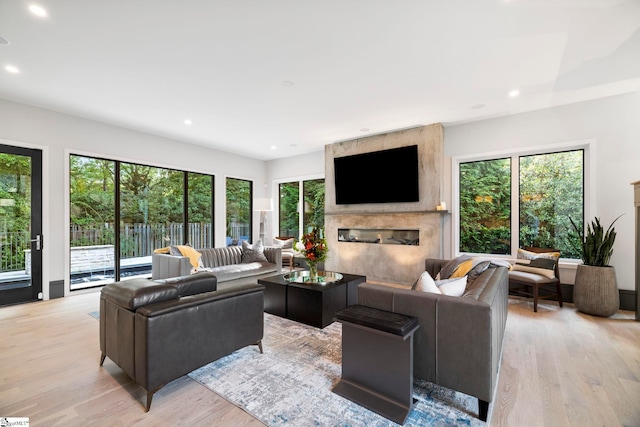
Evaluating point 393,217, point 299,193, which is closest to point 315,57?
point 393,217

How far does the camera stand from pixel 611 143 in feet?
13.1

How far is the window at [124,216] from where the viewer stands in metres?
4.80

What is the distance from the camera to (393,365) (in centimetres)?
182

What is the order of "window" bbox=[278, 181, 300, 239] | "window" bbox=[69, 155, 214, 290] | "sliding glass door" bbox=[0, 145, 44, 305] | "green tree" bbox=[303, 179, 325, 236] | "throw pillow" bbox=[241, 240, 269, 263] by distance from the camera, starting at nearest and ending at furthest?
"sliding glass door" bbox=[0, 145, 44, 305] → "window" bbox=[69, 155, 214, 290] → "throw pillow" bbox=[241, 240, 269, 263] → "green tree" bbox=[303, 179, 325, 236] → "window" bbox=[278, 181, 300, 239]

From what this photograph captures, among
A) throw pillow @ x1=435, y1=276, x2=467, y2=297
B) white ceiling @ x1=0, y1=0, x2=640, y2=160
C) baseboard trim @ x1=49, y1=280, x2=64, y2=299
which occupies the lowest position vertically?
baseboard trim @ x1=49, y1=280, x2=64, y2=299

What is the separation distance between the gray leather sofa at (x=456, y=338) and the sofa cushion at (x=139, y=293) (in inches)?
61.6

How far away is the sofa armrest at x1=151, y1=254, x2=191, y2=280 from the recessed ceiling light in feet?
9.61

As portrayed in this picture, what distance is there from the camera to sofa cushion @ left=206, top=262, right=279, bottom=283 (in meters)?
4.32

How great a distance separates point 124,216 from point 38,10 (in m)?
3.75

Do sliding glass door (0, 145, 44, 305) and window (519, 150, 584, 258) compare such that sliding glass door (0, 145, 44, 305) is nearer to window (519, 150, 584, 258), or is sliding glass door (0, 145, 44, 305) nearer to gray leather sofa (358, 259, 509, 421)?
gray leather sofa (358, 259, 509, 421)

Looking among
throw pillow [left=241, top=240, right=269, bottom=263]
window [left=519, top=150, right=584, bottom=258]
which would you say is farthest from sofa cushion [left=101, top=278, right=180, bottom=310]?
window [left=519, top=150, right=584, bottom=258]

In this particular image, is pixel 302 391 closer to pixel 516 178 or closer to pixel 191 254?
pixel 191 254

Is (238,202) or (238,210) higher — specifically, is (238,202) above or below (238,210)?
above

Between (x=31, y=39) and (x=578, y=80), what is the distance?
5984 mm
